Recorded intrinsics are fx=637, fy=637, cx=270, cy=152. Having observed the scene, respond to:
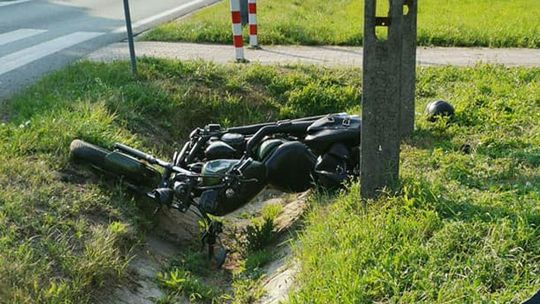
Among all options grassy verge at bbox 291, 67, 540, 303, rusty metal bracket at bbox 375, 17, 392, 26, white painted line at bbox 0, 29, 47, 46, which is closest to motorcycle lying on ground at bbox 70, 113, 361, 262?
grassy verge at bbox 291, 67, 540, 303

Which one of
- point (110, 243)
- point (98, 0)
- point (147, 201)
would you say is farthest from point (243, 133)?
point (98, 0)

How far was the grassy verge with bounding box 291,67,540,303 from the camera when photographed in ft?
11.6

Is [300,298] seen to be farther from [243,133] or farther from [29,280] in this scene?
[243,133]

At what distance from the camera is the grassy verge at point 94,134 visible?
4070 millimetres

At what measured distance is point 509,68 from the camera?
8.98 metres

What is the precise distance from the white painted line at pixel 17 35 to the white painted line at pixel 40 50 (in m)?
0.70

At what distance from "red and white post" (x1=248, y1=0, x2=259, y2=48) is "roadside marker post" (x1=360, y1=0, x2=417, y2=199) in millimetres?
6594

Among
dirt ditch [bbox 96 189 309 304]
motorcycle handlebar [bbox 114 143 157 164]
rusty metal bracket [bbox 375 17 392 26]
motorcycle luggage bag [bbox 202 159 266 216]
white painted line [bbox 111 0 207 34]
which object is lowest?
dirt ditch [bbox 96 189 309 304]

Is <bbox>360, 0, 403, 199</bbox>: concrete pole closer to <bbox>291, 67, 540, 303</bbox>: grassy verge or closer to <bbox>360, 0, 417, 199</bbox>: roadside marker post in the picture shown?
<bbox>360, 0, 417, 199</bbox>: roadside marker post

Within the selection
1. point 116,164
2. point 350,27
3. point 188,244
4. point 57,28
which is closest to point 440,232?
point 188,244

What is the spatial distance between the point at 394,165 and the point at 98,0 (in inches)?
644

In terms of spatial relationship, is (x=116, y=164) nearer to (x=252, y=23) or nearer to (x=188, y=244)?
(x=188, y=244)

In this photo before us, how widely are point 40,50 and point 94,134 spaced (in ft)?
18.1

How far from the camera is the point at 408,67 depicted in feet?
→ 20.8
